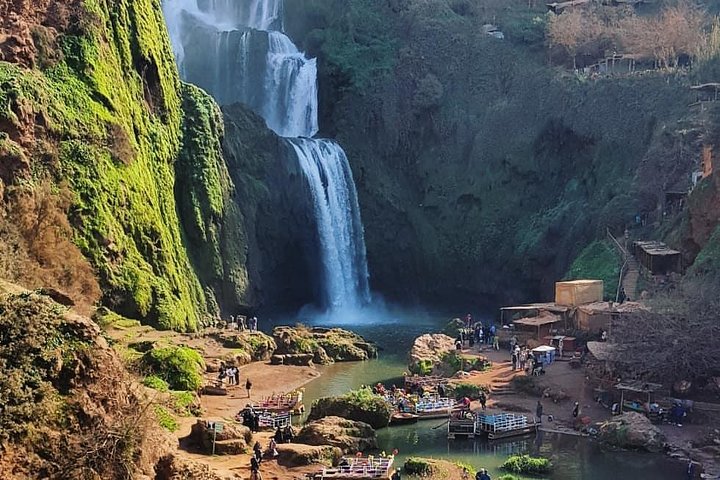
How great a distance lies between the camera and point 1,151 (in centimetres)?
3600

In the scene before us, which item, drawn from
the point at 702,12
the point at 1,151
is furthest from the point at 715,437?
the point at 702,12

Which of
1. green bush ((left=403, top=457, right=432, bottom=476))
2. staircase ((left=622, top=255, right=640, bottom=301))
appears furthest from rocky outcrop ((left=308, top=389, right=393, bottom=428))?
staircase ((left=622, top=255, right=640, bottom=301))

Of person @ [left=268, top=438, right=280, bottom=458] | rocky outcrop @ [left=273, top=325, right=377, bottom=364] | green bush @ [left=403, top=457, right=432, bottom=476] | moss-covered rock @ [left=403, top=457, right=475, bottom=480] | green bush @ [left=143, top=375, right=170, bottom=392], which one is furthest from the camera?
rocky outcrop @ [left=273, top=325, right=377, bottom=364]

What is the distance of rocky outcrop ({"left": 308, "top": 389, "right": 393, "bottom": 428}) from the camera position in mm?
34094

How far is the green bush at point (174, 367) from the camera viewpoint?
119 ft

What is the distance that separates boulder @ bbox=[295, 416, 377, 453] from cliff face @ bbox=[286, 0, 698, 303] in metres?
28.7

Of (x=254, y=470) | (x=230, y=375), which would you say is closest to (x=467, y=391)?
(x=230, y=375)

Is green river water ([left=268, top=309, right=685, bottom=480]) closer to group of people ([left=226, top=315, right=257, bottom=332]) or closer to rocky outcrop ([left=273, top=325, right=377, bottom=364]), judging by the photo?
rocky outcrop ([left=273, top=325, right=377, bottom=364])

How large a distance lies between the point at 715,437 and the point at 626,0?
52.0m

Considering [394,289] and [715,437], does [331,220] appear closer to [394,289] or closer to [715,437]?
[394,289]

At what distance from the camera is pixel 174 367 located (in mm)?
Result: 36750

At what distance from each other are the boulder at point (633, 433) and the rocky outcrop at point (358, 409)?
8.46 meters

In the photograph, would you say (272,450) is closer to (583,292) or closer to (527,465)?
(527,465)

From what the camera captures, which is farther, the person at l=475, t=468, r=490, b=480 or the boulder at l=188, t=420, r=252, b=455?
the boulder at l=188, t=420, r=252, b=455
